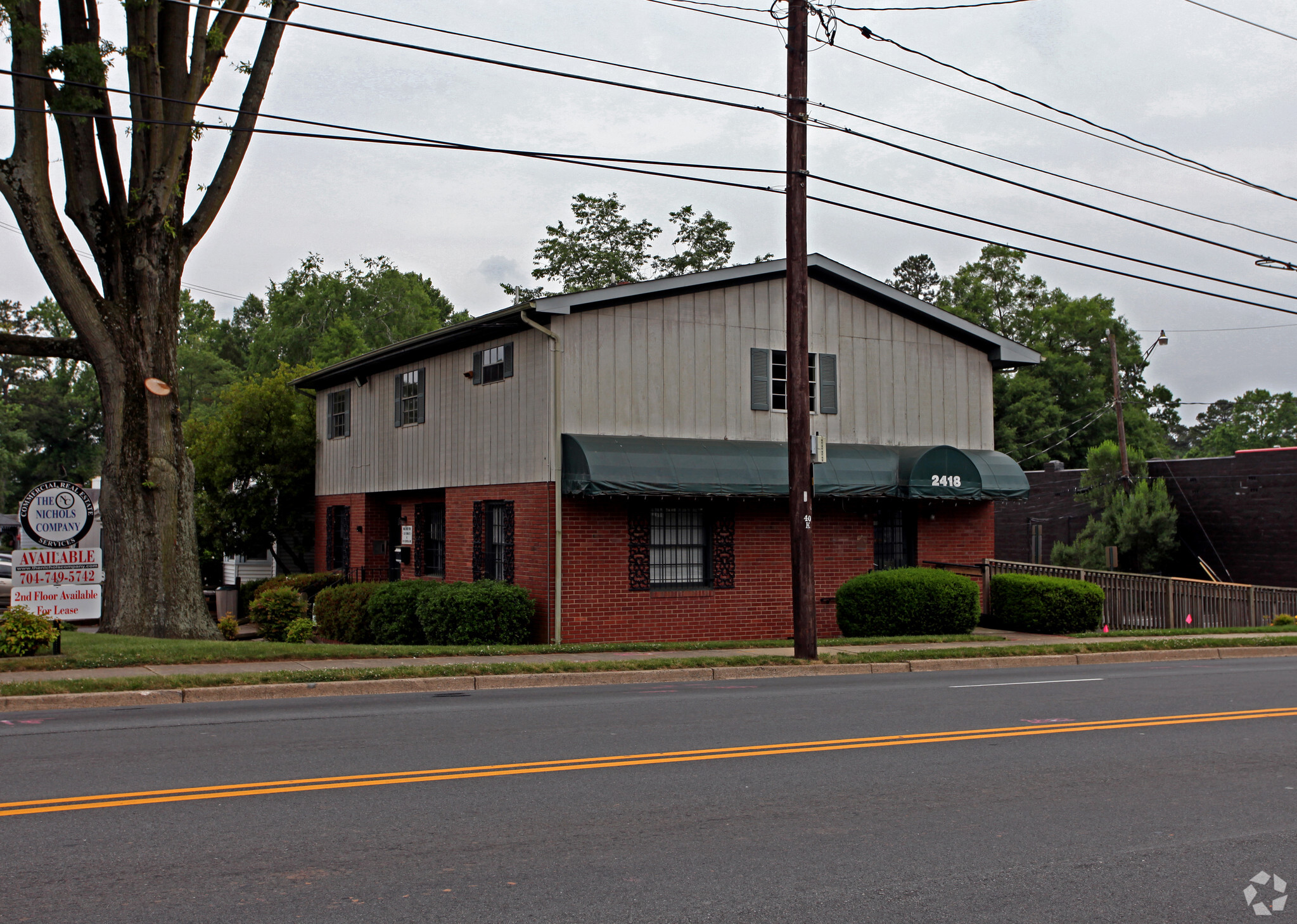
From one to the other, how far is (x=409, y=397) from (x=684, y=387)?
7302 mm

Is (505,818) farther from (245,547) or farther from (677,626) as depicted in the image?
(245,547)

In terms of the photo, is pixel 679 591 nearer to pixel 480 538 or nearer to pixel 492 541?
pixel 492 541

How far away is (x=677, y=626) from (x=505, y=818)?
14060mm

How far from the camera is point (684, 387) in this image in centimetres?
2136

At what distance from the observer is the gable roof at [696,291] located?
2034 centimetres

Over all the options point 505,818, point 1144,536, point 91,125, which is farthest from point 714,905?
point 1144,536

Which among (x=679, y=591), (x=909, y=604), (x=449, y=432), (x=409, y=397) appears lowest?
(x=909, y=604)

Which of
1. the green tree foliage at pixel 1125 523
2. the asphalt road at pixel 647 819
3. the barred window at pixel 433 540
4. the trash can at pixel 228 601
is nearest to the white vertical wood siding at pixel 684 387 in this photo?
the barred window at pixel 433 540

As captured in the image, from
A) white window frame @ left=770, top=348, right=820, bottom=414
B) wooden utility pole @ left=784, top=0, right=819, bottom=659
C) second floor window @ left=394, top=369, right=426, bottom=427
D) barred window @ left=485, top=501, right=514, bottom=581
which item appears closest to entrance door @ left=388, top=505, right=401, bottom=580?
second floor window @ left=394, top=369, right=426, bottom=427

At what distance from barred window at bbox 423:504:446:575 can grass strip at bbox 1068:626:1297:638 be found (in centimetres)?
1308

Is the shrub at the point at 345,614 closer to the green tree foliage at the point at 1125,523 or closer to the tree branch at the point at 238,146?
the tree branch at the point at 238,146

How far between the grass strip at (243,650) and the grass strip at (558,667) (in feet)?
3.86

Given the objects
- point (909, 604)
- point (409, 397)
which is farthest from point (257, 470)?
point (909, 604)

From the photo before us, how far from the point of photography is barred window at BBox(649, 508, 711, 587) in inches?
830
